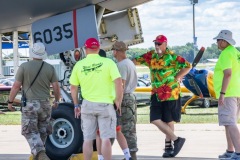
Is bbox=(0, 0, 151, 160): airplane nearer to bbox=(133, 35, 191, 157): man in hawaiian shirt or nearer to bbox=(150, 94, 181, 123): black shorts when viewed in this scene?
bbox=(133, 35, 191, 157): man in hawaiian shirt

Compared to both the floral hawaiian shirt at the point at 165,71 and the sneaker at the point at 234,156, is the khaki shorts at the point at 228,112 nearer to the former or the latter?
the sneaker at the point at 234,156

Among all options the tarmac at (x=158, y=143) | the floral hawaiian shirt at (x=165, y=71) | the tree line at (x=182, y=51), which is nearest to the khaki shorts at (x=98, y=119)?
the floral hawaiian shirt at (x=165, y=71)

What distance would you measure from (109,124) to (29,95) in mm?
1492

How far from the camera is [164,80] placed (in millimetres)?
10125

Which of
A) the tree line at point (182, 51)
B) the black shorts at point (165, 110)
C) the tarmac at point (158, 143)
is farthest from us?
the tree line at point (182, 51)

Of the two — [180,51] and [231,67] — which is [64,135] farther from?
[180,51]

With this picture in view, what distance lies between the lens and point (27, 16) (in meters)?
10.3

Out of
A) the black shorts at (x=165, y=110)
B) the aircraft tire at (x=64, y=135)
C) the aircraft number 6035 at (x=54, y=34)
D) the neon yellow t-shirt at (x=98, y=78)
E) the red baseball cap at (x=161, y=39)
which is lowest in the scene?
the aircraft tire at (x=64, y=135)

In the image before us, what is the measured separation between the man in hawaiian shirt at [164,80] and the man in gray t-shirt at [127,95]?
2.54 feet

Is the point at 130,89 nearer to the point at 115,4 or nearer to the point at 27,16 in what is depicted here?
the point at 115,4

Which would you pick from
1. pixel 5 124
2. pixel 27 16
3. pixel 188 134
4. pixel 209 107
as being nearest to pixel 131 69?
pixel 27 16

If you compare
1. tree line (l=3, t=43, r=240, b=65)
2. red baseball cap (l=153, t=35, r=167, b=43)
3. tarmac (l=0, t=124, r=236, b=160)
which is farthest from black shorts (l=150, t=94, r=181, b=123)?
tree line (l=3, t=43, r=240, b=65)

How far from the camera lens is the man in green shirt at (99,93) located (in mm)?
8180

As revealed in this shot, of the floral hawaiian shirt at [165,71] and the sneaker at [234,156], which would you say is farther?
the floral hawaiian shirt at [165,71]
